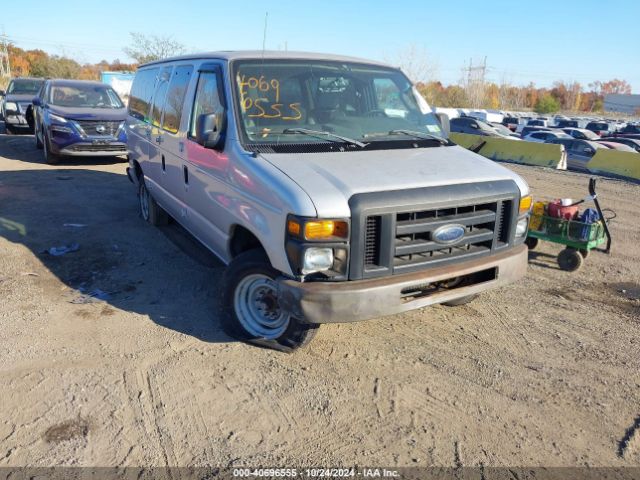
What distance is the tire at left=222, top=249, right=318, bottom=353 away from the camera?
3.91 meters

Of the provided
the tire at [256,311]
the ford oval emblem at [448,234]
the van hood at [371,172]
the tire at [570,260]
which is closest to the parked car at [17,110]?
the tire at [256,311]

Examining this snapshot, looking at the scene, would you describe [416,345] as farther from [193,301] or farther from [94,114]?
[94,114]

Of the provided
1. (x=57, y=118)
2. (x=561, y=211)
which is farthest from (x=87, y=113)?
(x=561, y=211)

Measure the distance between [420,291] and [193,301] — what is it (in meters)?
2.32

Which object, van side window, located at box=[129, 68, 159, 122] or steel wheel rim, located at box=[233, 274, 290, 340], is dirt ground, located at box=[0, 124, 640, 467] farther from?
van side window, located at box=[129, 68, 159, 122]

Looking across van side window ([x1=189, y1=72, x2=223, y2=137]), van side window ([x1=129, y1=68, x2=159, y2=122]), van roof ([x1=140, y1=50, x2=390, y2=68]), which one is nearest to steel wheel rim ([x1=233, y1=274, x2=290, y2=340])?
van side window ([x1=189, y1=72, x2=223, y2=137])

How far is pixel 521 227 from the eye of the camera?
4254 millimetres

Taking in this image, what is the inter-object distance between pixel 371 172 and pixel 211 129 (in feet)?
4.41

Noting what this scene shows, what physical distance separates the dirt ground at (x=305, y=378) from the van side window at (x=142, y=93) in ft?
6.74

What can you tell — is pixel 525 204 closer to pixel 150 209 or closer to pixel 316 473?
pixel 316 473

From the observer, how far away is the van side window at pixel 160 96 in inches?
234

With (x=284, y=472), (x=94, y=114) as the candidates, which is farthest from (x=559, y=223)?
(x=94, y=114)

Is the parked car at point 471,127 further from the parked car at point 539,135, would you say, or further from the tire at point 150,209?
the tire at point 150,209

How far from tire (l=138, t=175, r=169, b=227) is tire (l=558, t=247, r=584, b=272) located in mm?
5093
